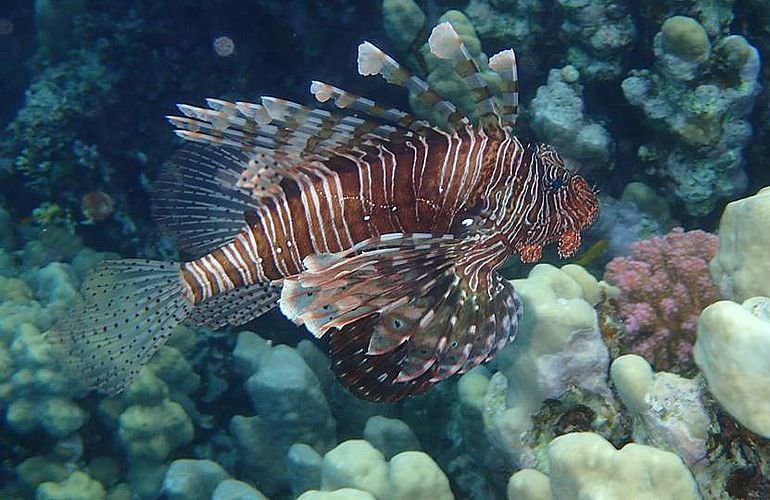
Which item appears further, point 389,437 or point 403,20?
point 403,20

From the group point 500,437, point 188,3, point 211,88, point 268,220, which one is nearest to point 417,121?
point 268,220

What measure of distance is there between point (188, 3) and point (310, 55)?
1368mm

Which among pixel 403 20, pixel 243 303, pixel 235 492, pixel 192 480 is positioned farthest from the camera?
pixel 403 20

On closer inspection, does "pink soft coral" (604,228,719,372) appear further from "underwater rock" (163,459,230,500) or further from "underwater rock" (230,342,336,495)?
"underwater rock" (163,459,230,500)

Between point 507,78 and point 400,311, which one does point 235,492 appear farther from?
point 507,78

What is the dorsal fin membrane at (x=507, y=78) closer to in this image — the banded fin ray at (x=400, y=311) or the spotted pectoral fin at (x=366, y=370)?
the banded fin ray at (x=400, y=311)

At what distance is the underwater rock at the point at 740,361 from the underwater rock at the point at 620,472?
25cm

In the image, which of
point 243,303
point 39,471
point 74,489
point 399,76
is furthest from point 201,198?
point 39,471

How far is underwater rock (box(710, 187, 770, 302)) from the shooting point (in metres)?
2.26

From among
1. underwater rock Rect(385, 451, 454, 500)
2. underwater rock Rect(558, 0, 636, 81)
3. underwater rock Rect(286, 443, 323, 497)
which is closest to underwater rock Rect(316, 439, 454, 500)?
underwater rock Rect(385, 451, 454, 500)

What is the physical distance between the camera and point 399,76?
260 cm

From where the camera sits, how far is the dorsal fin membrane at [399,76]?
254cm

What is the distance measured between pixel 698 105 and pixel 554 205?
76.8 inches

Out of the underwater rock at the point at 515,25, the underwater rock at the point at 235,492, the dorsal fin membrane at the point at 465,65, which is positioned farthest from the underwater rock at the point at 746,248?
the underwater rock at the point at 515,25
